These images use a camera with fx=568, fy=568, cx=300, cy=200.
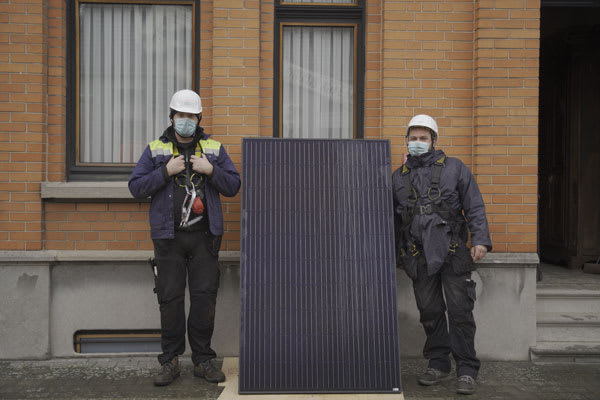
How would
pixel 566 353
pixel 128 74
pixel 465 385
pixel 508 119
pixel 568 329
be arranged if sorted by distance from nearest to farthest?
pixel 465 385, pixel 566 353, pixel 508 119, pixel 568 329, pixel 128 74

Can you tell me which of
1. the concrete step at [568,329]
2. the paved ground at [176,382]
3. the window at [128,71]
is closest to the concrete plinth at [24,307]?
the paved ground at [176,382]

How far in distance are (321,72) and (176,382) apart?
3.39 metres

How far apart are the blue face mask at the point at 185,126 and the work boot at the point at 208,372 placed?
196cm

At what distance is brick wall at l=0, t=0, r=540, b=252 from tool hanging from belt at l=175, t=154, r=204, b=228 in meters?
0.81

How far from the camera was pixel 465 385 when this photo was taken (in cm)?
462

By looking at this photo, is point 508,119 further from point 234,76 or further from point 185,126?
point 185,126

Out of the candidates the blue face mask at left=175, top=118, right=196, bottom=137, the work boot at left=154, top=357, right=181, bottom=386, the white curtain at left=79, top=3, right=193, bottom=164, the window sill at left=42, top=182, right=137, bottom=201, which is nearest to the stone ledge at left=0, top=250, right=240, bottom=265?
the window sill at left=42, top=182, right=137, bottom=201

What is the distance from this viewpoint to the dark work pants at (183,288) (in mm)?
4812

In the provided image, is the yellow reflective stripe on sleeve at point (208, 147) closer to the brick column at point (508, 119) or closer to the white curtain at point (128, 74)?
the white curtain at point (128, 74)

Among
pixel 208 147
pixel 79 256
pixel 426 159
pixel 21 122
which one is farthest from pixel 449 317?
pixel 21 122

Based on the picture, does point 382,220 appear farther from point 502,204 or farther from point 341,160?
point 502,204

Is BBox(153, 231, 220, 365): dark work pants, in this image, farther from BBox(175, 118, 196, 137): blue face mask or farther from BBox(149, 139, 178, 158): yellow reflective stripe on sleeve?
BBox(175, 118, 196, 137): blue face mask

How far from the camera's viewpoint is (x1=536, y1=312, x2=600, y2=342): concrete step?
18.8ft

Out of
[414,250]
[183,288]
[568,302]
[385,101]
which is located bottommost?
[568,302]
